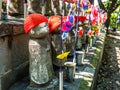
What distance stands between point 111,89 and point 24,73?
Result: 267cm

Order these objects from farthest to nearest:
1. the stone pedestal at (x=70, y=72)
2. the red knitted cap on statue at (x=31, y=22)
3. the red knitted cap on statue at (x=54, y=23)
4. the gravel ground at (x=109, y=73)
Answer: the gravel ground at (x=109, y=73) < the stone pedestal at (x=70, y=72) < the red knitted cap on statue at (x=54, y=23) < the red knitted cap on statue at (x=31, y=22)

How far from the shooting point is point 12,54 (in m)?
4.56

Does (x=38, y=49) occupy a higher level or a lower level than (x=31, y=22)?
lower

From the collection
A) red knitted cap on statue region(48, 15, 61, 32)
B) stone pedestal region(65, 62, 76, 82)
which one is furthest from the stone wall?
stone pedestal region(65, 62, 76, 82)

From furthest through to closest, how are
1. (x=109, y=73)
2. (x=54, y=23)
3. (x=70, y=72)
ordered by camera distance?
1. (x=109, y=73)
2. (x=70, y=72)
3. (x=54, y=23)

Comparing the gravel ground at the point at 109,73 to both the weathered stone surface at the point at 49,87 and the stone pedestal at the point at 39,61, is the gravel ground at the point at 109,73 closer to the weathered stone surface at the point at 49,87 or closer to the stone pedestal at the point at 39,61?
the weathered stone surface at the point at 49,87

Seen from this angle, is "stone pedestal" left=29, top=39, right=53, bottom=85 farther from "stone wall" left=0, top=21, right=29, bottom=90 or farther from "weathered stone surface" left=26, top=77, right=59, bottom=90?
"stone wall" left=0, top=21, right=29, bottom=90

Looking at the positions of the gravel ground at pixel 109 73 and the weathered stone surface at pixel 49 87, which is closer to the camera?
the weathered stone surface at pixel 49 87

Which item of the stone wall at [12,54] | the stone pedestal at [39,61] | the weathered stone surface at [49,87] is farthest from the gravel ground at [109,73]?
the stone pedestal at [39,61]

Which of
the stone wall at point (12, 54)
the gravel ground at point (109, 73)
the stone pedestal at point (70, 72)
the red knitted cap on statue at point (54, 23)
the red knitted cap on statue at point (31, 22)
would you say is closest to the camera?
the red knitted cap on statue at point (31, 22)

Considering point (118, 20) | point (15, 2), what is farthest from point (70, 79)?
point (118, 20)

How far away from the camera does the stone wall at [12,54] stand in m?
4.18

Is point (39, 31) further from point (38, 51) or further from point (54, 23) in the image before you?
point (54, 23)

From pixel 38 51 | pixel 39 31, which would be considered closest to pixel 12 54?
pixel 38 51
